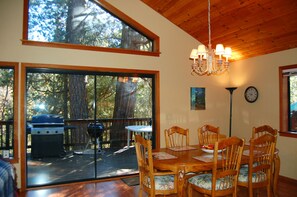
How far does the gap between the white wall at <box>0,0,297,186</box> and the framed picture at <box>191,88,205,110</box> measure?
4.2 inches

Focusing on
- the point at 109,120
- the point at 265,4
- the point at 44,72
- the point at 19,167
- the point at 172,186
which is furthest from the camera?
the point at 109,120

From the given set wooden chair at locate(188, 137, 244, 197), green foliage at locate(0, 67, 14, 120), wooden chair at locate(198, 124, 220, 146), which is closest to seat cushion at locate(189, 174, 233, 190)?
wooden chair at locate(188, 137, 244, 197)

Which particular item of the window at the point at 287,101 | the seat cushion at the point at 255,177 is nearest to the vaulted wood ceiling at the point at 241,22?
the window at the point at 287,101

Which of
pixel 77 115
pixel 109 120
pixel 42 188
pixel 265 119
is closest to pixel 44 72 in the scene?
pixel 77 115

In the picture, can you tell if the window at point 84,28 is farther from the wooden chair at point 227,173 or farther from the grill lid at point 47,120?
the wooden chair at point 227,173

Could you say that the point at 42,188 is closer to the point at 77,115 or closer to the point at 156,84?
the point at 77,115

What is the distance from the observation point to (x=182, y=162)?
2695 mm

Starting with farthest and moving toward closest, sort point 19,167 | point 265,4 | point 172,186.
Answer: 1. point 19,167
2. point 265,4
3. point 172,186

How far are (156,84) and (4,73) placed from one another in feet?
8.81

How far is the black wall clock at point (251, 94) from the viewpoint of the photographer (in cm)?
485

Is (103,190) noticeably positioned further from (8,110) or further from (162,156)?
(8,110)

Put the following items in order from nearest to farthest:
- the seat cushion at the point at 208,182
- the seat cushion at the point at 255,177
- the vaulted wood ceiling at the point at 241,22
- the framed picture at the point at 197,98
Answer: the seat cushion at the point at 208,182
the seat cushion at the point at 255,177
the vaulted wood ceiling at the point at 241,22
the framed picture at the point at 197,98

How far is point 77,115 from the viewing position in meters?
4.39

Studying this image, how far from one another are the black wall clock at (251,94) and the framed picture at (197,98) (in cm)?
90
